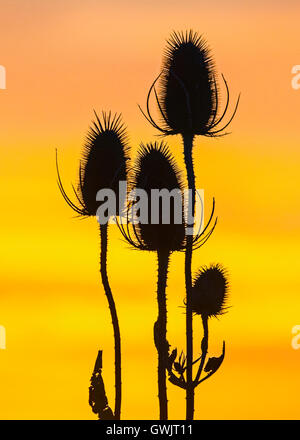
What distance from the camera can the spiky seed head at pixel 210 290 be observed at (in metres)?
54.0

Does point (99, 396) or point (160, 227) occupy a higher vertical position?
point (160, 227)

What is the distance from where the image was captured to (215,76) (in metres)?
50.2

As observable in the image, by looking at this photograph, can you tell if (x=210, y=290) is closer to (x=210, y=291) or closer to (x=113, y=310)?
(x=210, y=291)

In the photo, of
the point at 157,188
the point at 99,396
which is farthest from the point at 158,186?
the point at 99,396

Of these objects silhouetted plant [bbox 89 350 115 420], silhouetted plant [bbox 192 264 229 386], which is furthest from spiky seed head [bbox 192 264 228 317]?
silhouetted plant [bbox 89 350 115 420]

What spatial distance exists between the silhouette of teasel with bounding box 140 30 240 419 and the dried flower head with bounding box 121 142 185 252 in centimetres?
136

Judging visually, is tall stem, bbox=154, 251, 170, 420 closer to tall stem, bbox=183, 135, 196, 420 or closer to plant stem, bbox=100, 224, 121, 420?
tall stem, bbox=183, 135, 196, 420

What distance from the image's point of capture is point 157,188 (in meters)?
51.5

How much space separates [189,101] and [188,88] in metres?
0.55

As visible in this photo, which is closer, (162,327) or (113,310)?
(113,310)

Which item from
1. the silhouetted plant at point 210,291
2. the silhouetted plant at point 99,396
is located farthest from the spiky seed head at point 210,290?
the silhouetted plant at point 99,396

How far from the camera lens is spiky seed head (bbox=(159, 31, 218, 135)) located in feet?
163
